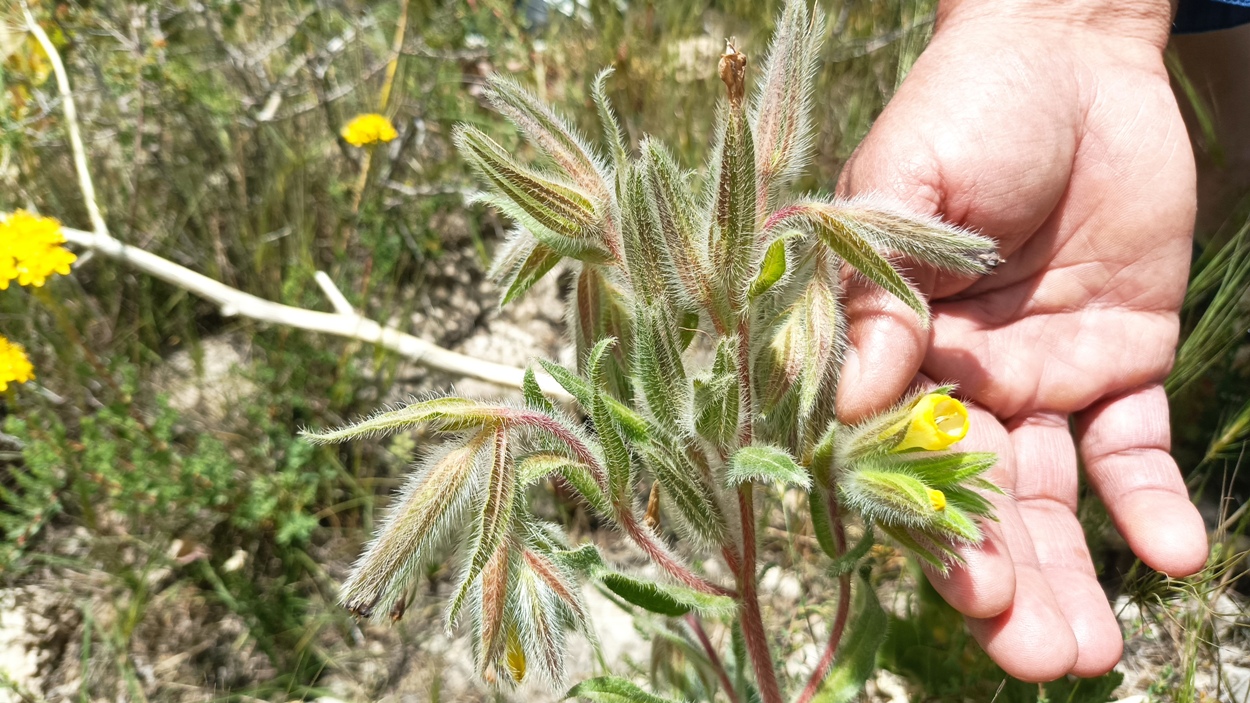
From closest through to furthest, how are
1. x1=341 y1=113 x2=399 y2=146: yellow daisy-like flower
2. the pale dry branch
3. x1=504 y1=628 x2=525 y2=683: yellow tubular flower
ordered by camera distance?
x1=504 y1=628 x2=525 y2=683: yellow tubular flower
the pale dry branch
x1=341 y1=113 x2=399 y2=146: yellow daisy-like flower

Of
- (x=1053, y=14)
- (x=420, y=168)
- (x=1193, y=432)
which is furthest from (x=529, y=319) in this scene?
(x=1193, y=432)

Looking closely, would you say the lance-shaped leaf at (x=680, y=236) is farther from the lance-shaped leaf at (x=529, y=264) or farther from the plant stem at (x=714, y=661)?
the plant stem at (x=714, y=661)

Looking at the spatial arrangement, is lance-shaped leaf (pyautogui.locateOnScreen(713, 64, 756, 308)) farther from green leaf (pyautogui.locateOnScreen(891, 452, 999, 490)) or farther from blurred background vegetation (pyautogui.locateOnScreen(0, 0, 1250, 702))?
blurred background vegetation (pyautogui.locateOnScreen(0, 0, 1250, 702))

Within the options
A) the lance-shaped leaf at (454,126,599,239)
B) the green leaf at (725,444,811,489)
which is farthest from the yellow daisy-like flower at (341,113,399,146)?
the green leaf at (725,444,811,489)

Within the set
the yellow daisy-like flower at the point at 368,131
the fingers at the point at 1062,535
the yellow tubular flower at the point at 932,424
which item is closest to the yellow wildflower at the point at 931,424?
the yellow tubular flower at the point at 932,424

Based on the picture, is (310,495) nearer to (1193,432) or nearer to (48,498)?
(48,498)

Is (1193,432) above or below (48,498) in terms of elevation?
below
